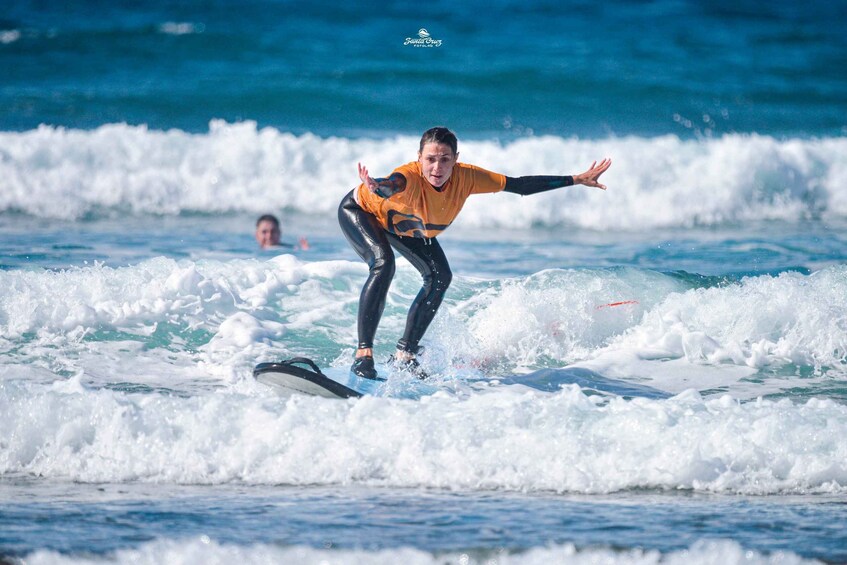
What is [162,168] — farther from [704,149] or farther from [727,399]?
[727,399]

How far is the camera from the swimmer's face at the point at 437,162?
625cm

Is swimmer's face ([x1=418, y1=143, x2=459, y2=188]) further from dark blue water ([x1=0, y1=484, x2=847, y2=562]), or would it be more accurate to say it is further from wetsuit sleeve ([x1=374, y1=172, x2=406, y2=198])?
dark blue water ([x1=0, y1=484, x2=847, y2=562])

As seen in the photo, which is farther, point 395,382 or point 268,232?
point 268,232

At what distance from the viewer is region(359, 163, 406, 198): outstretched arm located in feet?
20.4

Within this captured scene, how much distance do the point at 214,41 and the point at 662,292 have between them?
16.0 metres

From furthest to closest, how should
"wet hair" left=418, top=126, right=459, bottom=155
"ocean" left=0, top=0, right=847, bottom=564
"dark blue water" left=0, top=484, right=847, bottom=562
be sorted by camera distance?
1. "wet hair" left=418, top=126, right=459, bottom=155
2. "ocean" left=0, top=0, right=847, bottom=564
3. "dark blue water" left=0, top=484, right=847, bottom=562

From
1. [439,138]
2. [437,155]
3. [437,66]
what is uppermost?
[437,66]

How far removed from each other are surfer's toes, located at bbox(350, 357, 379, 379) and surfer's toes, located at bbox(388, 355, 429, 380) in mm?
222

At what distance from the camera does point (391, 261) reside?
→ 664 cm

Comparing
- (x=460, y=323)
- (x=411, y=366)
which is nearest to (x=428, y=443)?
(x=411, y=366)

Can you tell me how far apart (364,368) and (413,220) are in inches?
41.0

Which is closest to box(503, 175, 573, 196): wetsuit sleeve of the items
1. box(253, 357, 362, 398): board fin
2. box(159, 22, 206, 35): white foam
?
box(253, 357, 362, 398): board fin

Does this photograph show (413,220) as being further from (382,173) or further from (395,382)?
(382,173)

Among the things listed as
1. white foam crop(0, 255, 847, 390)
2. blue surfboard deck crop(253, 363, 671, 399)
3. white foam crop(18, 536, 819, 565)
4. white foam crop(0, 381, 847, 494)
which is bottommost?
white foam crop(18, 536, 819, 565)
